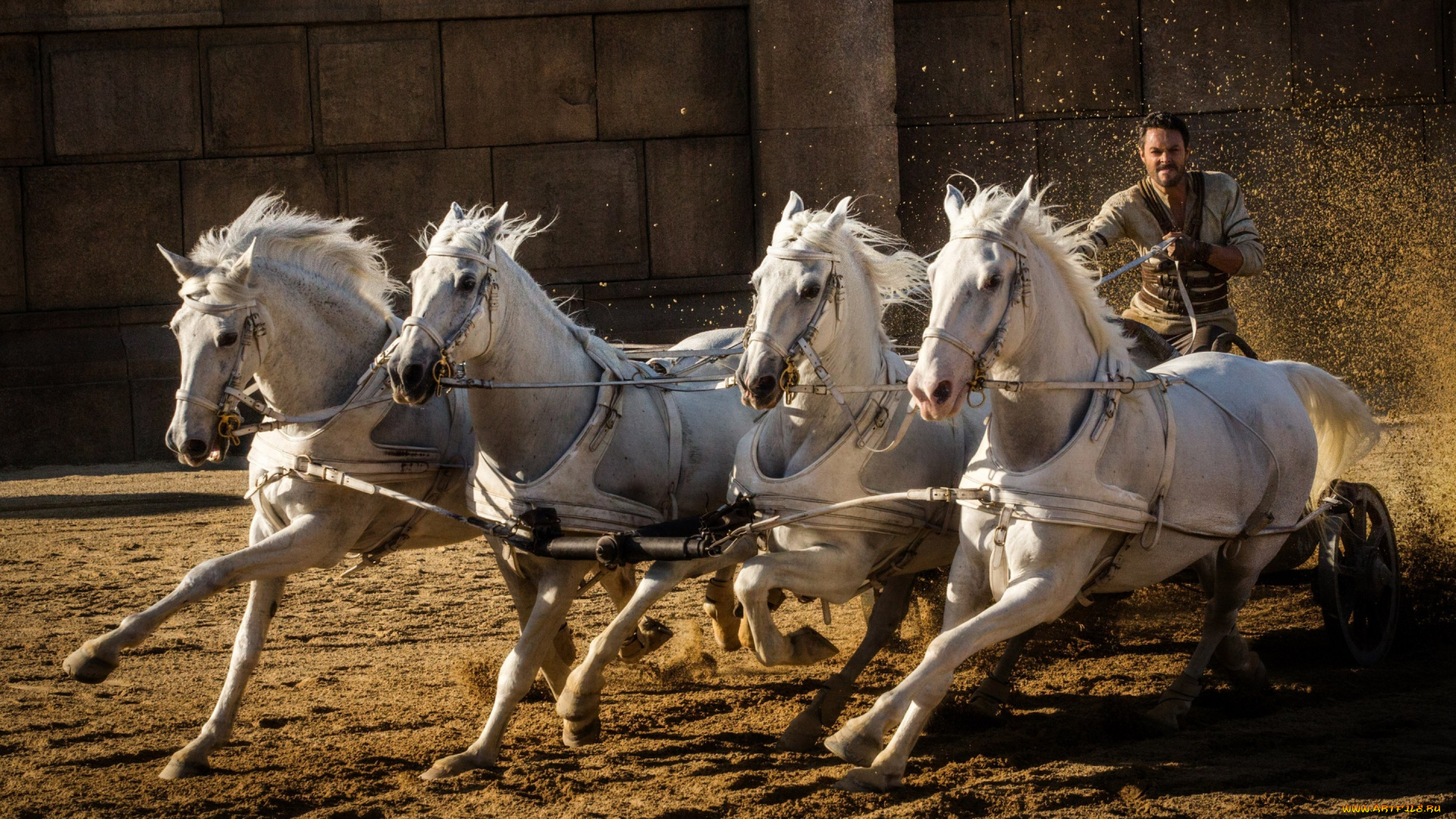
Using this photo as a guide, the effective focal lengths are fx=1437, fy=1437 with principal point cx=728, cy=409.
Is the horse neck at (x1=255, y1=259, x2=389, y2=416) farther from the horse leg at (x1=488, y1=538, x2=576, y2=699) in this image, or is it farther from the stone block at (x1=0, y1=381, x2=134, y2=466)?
the stone block at (x1=0, y1=381, x2=134, y2=466)

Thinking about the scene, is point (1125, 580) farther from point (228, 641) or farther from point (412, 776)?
point (228, 641)

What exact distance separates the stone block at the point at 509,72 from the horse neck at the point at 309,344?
6.69 m

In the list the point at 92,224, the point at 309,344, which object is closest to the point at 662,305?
the point at 92,224

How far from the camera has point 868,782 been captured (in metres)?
3.96

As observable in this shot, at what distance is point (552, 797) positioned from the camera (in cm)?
420

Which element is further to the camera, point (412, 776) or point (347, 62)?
point (347, 62)

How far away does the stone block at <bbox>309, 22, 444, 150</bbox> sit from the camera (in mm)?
11438

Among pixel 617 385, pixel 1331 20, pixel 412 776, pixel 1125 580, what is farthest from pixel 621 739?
pixel 1331 20

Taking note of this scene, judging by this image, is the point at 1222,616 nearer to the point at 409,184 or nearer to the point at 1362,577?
the point at 1362,577

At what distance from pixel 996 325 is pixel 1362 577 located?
240cm

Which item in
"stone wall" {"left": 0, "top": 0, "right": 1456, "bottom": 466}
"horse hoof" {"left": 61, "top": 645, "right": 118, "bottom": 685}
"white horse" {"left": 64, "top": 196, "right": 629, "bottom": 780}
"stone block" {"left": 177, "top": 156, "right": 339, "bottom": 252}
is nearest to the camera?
"horse hoof" {"left": 61, "top": 645, "right": 118, "bottom": 685}

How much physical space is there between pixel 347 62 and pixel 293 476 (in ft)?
24.1

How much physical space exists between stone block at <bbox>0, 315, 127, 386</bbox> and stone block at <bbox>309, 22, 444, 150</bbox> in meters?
2.34

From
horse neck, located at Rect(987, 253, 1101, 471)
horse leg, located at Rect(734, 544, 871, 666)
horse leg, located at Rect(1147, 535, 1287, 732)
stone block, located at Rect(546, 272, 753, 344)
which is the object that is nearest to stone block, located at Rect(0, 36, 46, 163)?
stone block, located at Rect(546, 272, 753, 344)
